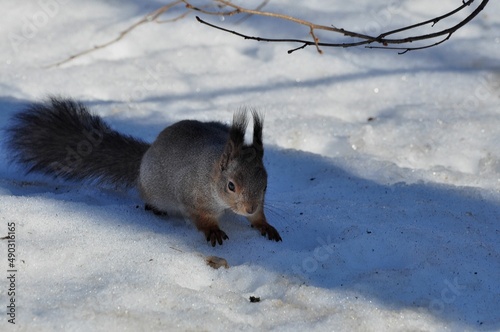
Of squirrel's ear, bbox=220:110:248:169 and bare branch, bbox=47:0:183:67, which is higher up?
squirrel's ear, bbox=220:110:248:169

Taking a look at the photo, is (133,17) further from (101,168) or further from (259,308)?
(259,308)

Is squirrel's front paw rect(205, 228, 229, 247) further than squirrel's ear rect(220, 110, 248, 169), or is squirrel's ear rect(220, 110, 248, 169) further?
squirrel's ear rect(220, 110, 248, 169)

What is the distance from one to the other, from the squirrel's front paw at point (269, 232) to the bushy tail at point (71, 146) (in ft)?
2.54

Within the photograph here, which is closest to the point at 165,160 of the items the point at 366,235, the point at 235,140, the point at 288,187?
the point at 235,140

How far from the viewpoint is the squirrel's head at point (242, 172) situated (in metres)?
2.87

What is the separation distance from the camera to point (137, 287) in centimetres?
229

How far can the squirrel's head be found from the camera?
2867 millimetres

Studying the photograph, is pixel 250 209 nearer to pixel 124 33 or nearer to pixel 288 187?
pixel 288 187

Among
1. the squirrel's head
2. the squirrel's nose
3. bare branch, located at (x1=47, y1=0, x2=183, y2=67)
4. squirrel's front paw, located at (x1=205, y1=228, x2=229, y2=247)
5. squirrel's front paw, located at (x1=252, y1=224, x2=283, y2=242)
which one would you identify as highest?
the squirrel's head

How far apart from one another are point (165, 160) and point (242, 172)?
453 mm

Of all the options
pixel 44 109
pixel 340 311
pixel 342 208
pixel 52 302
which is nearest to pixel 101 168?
pixel 44 109

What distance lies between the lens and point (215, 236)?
2.84 meters

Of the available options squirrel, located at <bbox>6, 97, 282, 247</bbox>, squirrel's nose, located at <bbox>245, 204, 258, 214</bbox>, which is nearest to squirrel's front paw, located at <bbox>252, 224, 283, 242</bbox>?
squirrel, located at <bbox>6, 97, 282, 247</bbox>

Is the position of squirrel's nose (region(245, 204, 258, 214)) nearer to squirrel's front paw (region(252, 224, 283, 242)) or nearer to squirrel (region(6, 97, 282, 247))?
squirrel (region(6, 97, 282, 247))
